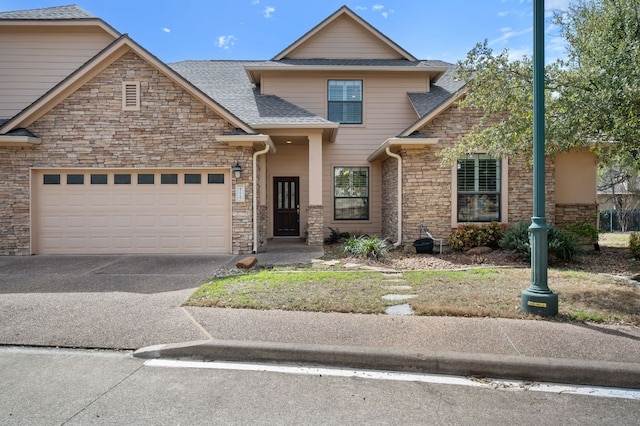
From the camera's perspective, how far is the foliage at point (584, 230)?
11.1 meters

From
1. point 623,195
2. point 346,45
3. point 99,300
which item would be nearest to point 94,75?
point 99,300

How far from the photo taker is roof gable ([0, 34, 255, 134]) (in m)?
10.3

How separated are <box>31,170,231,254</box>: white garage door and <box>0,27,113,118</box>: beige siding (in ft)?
16.9

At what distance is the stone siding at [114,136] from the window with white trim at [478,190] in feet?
20.9

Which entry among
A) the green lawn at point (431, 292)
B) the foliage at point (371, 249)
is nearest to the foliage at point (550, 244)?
the green lawn at point (431, 292)

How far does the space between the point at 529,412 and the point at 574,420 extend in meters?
0.32

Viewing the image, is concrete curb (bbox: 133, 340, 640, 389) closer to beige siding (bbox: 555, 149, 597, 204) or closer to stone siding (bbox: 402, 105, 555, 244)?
stone siding (bbox: 402, 105, 555, 244)

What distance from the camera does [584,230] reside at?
11.1 metres

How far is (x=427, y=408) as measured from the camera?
Result: 3264 mm

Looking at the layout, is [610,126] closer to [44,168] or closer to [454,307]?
[454,307]

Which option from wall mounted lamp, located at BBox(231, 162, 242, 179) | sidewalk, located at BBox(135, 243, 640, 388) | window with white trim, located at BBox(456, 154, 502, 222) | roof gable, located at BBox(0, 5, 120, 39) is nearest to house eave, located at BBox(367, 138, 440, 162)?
window with white trim, located at BBox(456, 154, 502, 222)

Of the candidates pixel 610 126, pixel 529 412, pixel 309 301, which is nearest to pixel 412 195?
pixel 610 126

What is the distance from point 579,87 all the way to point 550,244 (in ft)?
13.1

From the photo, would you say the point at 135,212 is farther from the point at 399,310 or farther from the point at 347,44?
the point at 347,44
